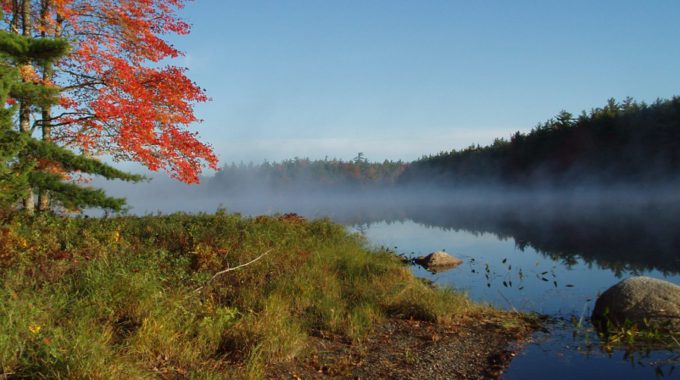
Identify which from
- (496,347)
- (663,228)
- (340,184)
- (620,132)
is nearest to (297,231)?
(496,347)

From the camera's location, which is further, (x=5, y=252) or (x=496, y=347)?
(x=5, y=252)

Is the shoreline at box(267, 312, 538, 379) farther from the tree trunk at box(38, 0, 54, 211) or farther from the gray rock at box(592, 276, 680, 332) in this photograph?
the tree trunk at box(38, 0, 54, 211)

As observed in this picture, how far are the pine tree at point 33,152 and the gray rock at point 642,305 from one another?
12.4 metres

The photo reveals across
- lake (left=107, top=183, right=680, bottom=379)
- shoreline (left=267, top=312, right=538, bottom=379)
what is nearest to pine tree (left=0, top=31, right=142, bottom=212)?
A: lake (left=107, top=183, right=680, bottom=379)

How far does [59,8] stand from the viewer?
14.6m

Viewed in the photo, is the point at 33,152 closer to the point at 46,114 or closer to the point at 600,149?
the point at 46,114

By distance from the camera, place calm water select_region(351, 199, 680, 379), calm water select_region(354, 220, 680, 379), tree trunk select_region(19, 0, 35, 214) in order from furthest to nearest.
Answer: tree trunk select_region(19, 0, 35, 214) < calm water select_region(351, 199, 680, 379) < calm water select_region(354, 220, 680, 379)

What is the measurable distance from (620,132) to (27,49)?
60747 millimetres

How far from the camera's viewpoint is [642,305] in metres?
8.84

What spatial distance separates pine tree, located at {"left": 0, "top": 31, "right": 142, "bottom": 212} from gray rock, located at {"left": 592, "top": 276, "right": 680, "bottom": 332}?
40.6 ft

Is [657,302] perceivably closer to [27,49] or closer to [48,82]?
[27,49]

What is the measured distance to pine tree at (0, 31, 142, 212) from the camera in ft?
33.1

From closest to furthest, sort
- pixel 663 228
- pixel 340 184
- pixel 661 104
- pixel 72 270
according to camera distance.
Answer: pixel 72 270 → pixel 663 228 → pixel 661 104 → pixel 340 184

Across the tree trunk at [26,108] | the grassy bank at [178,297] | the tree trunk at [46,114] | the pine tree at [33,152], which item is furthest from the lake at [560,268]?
the pine tree at [33,152]
